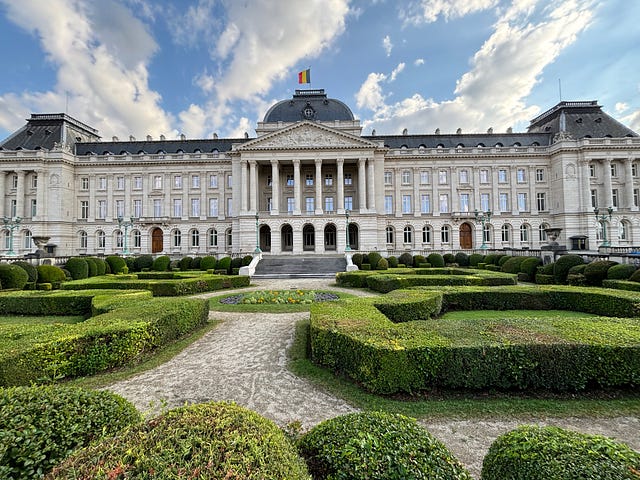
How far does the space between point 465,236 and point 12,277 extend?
156 feet

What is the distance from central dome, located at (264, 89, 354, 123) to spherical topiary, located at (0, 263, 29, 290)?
33.8 meters

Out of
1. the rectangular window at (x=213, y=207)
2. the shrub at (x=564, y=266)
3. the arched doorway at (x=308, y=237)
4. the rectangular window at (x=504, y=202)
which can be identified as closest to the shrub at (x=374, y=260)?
the shrub at (x=564, y=266)

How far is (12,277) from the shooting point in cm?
1566

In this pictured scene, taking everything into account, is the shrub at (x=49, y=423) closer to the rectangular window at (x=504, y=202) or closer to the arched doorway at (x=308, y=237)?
the arched doorway at (x=308, y=237)

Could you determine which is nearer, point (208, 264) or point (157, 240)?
point (208, 264)

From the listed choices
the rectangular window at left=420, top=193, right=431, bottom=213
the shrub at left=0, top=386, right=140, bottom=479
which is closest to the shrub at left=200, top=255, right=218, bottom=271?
the shrub at left=0, top=386, right=140, bottom=479

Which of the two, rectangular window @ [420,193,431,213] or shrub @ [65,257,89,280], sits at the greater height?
rectangular window @ [420,193,431,213]

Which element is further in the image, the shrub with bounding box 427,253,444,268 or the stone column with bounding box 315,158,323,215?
the stone column with bounding box 315,158,323,215

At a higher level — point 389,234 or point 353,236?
point 389,234

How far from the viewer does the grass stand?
4.66 metres

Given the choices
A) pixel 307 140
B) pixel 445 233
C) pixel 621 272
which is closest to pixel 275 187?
pixel 307 140

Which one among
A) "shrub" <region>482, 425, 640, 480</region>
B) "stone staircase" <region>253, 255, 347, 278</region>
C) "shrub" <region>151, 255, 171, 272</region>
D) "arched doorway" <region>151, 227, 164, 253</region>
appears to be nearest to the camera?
"shrub" <region>482, 425, 640, 480</region>

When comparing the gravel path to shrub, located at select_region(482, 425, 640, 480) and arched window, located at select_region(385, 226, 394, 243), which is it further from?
arched window, located at select_region(385, 226, 394, 243)

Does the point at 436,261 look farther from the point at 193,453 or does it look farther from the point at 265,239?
the point at 193,453
